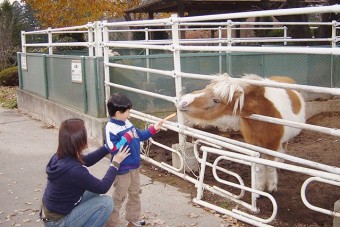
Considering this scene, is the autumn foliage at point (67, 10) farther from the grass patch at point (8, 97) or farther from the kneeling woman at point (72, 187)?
the kneeling woman at point (72, 187)

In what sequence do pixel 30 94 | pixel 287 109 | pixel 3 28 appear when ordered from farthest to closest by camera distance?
pixel 3 28 → pixel 30 94 → pixel 287 109

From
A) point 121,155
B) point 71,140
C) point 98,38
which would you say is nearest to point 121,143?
point 121,155

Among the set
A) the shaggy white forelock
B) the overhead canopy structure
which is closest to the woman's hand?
the shaggy white forelock

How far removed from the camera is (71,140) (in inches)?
117

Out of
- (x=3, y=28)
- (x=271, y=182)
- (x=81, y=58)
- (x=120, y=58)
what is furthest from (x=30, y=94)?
(x=3, y=28)

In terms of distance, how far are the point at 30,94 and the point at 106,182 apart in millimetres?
7634

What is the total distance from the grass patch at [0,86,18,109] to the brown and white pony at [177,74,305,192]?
8.38 metres

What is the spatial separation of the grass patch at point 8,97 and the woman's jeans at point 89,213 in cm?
902

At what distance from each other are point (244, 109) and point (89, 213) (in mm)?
1945

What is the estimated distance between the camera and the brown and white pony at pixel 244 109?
4184 mm

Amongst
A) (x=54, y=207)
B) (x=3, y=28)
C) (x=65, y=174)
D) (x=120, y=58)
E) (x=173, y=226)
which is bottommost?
(x=173, y=226)

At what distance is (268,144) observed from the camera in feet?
14.9

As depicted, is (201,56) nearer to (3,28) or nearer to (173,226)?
(173,226)

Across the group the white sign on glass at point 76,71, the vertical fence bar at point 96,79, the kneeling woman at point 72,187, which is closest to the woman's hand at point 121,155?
the kneeling woman at point 72,187
